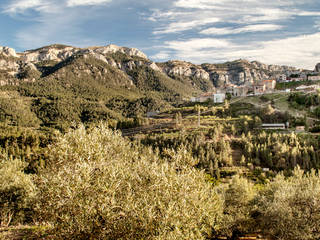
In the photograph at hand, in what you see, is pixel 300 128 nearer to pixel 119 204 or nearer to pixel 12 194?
pixel 119 204

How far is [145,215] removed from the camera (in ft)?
32.2

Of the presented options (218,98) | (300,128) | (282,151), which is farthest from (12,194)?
(218,98)

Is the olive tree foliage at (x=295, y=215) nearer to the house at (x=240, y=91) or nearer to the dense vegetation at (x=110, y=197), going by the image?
the dense vegetation at (x=110, y=197)

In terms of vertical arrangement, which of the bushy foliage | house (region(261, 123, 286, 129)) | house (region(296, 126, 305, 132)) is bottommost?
the bushy foliage

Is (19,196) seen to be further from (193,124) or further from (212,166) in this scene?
(193,124)

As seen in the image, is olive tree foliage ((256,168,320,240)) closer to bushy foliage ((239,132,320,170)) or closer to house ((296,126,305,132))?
bushy foliage ((239,132,320,170))

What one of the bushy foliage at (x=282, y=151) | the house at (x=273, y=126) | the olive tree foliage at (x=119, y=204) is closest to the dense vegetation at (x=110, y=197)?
the olive tree foliage at (x=119, y=204)

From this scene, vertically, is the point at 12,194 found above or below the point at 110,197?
below

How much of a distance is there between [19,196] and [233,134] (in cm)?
5358

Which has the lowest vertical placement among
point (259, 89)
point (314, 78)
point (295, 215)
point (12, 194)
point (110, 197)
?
point (295, 215)

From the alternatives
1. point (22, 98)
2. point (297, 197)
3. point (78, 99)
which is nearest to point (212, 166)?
point (297, 197)

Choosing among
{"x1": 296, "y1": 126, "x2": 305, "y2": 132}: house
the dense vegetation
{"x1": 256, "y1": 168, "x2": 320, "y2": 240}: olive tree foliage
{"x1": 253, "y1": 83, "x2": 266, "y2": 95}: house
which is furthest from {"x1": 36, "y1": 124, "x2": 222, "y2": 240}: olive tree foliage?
{"x1": 253, "y1": 83, "x2": 266, "y2": 95}: house

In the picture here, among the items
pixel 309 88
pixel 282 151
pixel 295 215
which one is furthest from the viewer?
pixel 309 88

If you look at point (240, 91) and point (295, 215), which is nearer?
point (295, 215)
